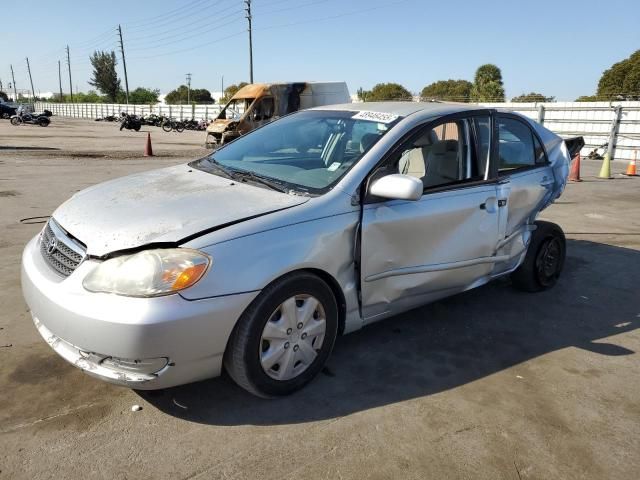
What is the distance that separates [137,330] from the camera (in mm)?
2197

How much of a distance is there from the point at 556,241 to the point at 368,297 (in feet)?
8.22

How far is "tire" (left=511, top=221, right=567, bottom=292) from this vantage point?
4.45 meters

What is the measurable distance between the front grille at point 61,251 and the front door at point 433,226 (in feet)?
4.94

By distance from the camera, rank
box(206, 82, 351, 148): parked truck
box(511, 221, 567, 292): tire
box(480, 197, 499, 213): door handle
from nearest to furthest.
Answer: box(480, 197, 499, 213): door handle < box(511, 221, 567, 292): tire < box(206, 82, 351, 148): parked truck

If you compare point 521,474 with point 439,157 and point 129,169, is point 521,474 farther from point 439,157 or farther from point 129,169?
point 129,169

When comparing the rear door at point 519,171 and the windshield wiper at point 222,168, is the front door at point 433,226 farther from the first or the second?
the windshield wiper at point 222,168

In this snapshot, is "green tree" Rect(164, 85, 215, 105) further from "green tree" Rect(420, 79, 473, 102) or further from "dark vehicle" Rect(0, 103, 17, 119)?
"dark vehicle" Rect(0, 103, 17, 119)

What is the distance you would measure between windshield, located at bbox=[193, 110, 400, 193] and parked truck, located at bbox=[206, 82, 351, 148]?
16.8 meters

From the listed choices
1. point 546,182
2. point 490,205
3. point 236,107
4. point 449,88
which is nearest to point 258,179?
point 490,205

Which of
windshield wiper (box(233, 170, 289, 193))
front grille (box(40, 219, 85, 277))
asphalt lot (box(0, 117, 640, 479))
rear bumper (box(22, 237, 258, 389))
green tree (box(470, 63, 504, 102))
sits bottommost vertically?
asphalt lot (box(0, 117, 640, 479))

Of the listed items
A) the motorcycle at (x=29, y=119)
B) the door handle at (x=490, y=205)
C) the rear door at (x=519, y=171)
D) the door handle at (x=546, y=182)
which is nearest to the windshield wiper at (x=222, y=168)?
the door handle at (x=490, y=205)

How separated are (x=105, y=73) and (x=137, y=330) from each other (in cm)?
9373

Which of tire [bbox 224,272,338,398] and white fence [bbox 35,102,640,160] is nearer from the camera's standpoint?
tire [bbox 224,272,338,398]

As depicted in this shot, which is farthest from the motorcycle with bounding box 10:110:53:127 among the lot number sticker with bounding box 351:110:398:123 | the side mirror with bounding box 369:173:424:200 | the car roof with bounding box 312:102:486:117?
the side mirror with bounding box 369:173:424:200
